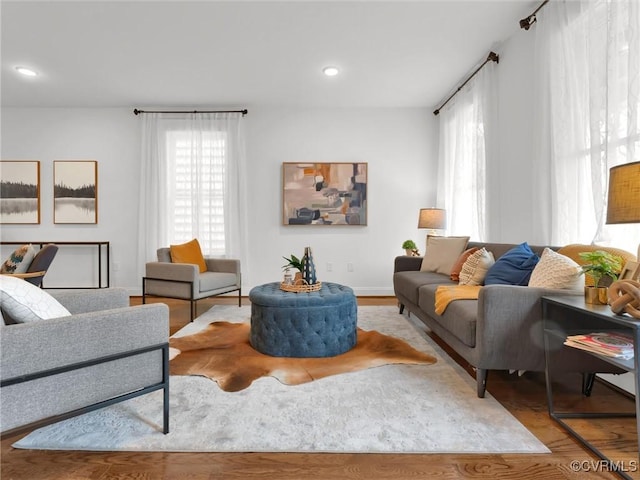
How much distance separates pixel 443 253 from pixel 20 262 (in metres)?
4.32

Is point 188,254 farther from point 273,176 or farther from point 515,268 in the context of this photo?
point 515,268

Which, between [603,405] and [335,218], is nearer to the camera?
[603,405]

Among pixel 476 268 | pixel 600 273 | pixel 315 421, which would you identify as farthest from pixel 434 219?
pixel 315 421

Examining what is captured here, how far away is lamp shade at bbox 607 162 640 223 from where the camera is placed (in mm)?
1404

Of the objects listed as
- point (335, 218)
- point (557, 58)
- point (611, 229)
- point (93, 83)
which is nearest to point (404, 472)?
point (611, 229)

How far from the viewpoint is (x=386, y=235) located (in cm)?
504

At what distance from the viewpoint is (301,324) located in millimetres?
2387

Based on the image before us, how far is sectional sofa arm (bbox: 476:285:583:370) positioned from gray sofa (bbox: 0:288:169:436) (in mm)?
1630

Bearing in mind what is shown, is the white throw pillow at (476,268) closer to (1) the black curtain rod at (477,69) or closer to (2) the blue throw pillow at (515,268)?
(2) the blue throw pillow at (515,268)

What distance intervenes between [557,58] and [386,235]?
2951mm

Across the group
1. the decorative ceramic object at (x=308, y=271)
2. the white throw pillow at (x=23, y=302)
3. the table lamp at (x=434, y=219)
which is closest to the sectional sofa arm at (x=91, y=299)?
the white throw pillow at (x=23, y=302)

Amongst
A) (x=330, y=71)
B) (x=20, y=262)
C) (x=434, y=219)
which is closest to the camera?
(x=20, y=262)

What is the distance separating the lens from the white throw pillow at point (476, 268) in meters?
2.70

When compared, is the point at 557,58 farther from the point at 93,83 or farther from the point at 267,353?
the point at 93,83
